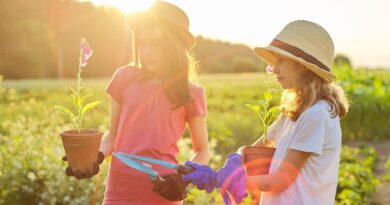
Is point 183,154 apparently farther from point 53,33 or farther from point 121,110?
point 53,33

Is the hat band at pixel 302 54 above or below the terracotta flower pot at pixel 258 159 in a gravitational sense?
above

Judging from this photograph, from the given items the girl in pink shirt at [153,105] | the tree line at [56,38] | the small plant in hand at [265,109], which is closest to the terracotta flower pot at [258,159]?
the small plant in hand at [265,109]

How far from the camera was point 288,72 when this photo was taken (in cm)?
208

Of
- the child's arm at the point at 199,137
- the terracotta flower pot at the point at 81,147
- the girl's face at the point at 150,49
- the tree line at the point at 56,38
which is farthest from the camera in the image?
the tree line at the point at 56,38

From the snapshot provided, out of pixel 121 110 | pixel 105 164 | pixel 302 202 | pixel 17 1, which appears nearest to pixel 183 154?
pixel 105 164

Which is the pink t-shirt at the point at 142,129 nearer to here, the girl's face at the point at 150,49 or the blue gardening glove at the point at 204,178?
the girl's face at the point at 150,49

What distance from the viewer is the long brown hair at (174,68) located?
243 cm

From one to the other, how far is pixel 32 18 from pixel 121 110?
3577 cm

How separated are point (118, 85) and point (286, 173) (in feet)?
3.12

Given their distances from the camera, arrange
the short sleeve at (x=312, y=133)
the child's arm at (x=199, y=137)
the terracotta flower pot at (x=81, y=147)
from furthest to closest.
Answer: the child's arm at (x=199, y=137) < the terracotta flower pot at (x=81, y=147) < the short sleeve at (x=312, y=133)

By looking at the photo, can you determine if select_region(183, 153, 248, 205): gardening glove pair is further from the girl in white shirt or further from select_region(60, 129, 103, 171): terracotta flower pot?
select_region(60, 129, 103, 171): terracotta flower pot

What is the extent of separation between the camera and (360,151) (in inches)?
315

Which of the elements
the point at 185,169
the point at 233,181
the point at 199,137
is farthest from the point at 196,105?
the point at 233,181

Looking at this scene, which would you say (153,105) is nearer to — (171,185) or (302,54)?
(171,185)
